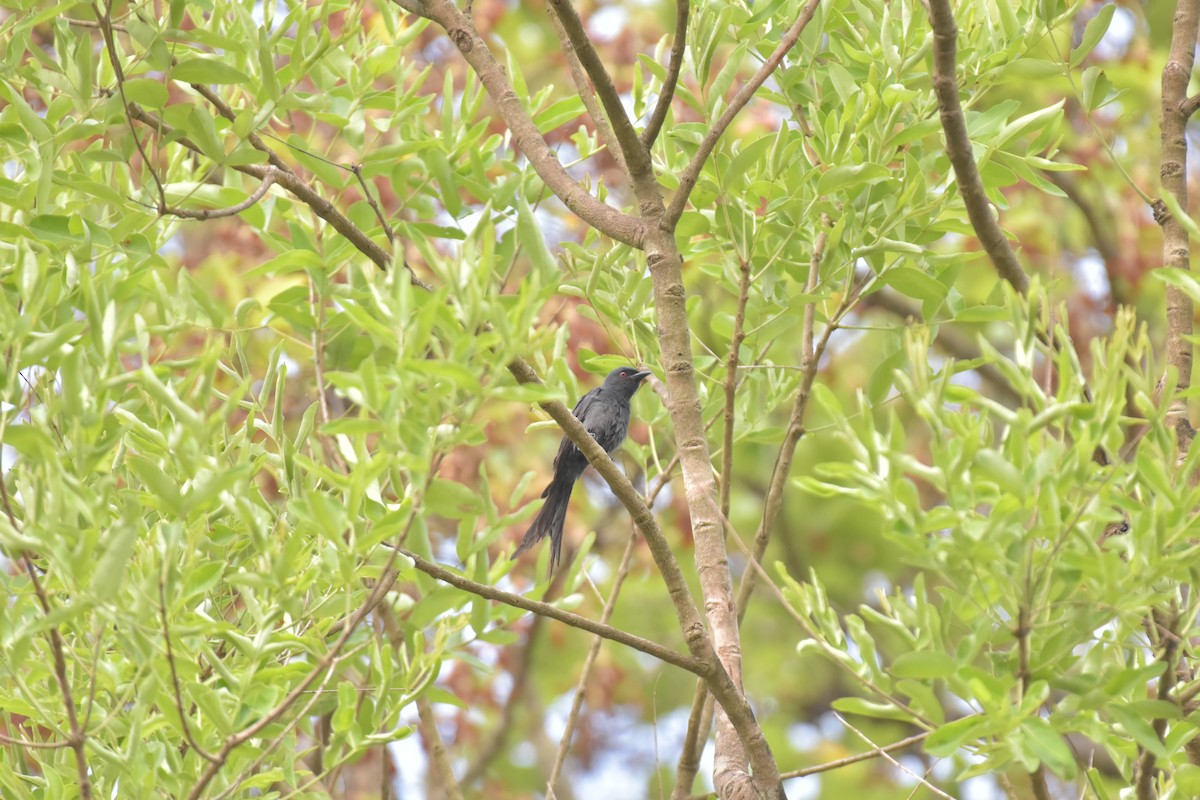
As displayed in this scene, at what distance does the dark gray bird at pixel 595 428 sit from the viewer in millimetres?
5148

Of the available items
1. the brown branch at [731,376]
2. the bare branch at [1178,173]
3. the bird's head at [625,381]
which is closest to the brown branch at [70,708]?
the brown branch at [731,376]

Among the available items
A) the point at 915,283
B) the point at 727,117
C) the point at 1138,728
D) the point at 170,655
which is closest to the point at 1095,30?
the point at 915,283

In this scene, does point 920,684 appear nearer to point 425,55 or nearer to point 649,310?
point 649,310

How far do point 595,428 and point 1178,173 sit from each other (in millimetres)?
3300

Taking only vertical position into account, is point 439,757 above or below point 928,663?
above

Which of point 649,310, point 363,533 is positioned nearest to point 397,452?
point 363,533

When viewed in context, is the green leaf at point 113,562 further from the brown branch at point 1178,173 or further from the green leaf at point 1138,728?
the brown branch at point 1178,173

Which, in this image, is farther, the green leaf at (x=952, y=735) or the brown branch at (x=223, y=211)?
the brown branch at (x=223, y=211)

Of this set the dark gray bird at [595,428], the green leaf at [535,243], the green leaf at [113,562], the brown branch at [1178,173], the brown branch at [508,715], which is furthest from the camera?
the brown branch at [508,715]

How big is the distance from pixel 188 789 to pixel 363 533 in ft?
2.09

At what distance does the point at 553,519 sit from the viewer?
15.9 feet

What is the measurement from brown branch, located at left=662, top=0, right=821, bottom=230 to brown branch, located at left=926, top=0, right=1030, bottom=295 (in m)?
0.29

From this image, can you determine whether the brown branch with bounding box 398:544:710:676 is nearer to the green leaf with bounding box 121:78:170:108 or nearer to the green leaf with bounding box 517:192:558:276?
the green leaf with bounding box 517:192:558:276

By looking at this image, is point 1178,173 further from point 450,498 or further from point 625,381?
Answer: point 625,381
